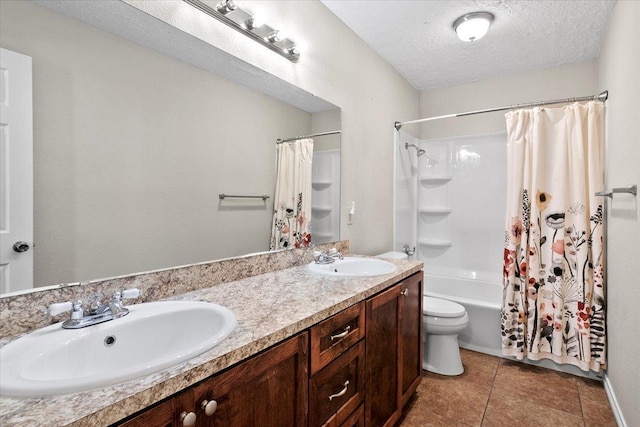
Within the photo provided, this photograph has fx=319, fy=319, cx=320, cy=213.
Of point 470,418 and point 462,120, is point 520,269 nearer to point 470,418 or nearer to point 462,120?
point 470,418

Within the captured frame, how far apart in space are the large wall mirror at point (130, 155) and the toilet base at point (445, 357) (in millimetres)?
1538

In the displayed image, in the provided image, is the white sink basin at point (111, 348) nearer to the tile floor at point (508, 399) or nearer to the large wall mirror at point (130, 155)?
the large wall mirror at point (130, 155)

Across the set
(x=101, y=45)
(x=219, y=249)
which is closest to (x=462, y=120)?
(x=219, y=249)

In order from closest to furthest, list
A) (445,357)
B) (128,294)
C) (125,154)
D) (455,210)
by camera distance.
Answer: (128,294)
(125,154)
(445,357)
(455,210)

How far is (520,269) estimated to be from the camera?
242 cm

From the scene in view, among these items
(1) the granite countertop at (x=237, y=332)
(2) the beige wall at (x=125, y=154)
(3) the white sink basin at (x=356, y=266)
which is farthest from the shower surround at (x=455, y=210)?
(2) the beige wall at (x=125, y=154)

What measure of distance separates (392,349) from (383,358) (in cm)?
11

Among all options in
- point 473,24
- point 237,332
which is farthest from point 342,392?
point 473,24

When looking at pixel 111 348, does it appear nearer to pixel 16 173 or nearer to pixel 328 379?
pixel 16 173

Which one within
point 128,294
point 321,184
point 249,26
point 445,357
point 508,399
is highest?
point 249,26

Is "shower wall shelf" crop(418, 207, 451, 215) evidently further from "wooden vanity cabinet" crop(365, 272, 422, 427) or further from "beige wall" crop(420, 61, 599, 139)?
"wooden vanity cabinet" crop(365, 272, 422, 427)

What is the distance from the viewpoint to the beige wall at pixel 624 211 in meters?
1.47

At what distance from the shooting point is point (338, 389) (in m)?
1.18

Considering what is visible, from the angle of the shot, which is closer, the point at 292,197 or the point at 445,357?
the point at 292,197
